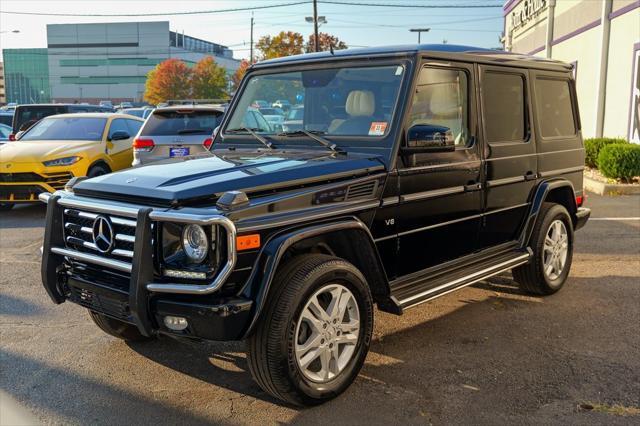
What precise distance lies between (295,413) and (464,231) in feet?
6.65

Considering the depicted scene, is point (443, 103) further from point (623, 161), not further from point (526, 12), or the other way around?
point (526, 12)

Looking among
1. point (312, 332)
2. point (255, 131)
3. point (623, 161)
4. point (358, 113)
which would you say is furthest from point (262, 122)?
point (623, 161)

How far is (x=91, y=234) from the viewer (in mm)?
3678

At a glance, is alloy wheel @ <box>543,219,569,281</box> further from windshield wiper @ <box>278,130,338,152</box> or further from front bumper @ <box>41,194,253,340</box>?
front bumper @ <box>41,194,253,340</box>

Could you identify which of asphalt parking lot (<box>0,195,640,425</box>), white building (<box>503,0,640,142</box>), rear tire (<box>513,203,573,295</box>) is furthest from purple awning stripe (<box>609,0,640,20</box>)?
asphalt parking lot (<box>0,195,640,425</box>)

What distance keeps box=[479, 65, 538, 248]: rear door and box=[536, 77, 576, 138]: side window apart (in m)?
0.26

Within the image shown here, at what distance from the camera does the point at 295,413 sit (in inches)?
140

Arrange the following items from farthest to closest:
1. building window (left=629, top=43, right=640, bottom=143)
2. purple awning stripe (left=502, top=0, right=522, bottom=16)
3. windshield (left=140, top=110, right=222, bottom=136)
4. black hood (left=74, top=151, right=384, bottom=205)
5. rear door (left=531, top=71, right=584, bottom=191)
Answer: purple awning stripe (left=502, top=0, right=522, bottom=16) → building window (left=629, top=43, right=640, bottom=143) → windshield (left=140, top=110, right=222, bottom=136) → rear door (left=531, top=71, right=584, bottom=191) → black hood (left=74, top=151, right=384, bottom=205)

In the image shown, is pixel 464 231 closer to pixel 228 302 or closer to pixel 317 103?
pixel 317 103

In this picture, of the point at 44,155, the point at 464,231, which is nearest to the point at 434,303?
the point at 464,231

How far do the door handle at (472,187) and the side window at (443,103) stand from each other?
12.1 inches

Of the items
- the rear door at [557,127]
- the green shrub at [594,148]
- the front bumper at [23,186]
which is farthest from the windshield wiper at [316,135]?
the green shrub at [594,148]

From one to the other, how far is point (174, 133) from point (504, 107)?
6.51 metres

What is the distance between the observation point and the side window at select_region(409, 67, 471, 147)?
4.32 meters
